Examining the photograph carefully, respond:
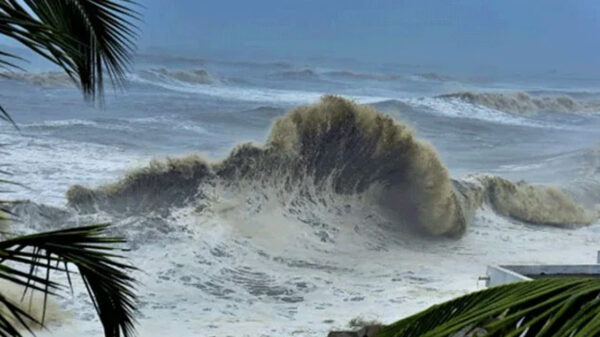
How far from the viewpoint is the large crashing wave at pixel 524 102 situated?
118 feet

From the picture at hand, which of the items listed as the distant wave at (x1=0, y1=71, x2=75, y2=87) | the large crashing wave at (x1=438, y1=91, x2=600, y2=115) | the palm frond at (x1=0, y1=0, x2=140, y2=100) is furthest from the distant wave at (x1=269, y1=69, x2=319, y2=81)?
the palm frond at (x1=0, y1=0, x2=140, y2=100)

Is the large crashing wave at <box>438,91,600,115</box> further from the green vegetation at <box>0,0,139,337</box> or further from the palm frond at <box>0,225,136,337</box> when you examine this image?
the palm frond at <box>0,225,136,337</box>

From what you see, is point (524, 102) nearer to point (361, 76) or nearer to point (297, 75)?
point (361, 76)

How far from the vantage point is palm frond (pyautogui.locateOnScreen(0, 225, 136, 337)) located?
4.33 feet

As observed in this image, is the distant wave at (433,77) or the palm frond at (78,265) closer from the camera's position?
the palm frond at (78,265)

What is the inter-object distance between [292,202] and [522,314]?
2146cm

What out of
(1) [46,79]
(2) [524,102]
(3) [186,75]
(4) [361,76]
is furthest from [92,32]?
(4) [361,76]

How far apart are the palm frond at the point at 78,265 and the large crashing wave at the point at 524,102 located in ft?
112

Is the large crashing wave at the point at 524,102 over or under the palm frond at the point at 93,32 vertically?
under

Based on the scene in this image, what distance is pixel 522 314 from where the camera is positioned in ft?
2.74

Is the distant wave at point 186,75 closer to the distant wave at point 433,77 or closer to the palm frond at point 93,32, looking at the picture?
the distant wave at point 433,77

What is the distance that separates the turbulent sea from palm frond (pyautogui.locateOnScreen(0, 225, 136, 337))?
12540mm

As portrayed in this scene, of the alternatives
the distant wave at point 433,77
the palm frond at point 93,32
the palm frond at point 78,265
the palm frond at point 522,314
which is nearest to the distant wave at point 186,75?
the distant wave at point 433,77

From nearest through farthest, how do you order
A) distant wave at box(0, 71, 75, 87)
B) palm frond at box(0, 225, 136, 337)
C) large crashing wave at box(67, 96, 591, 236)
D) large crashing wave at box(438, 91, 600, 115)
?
palm frond at box(0, 225, 136, 337)
large crashing wave at box(67, 96, 591, 236)
distant wave at box(0, 71, 75, 87)
large crashing wave at box(438, 91, 600, 115)
